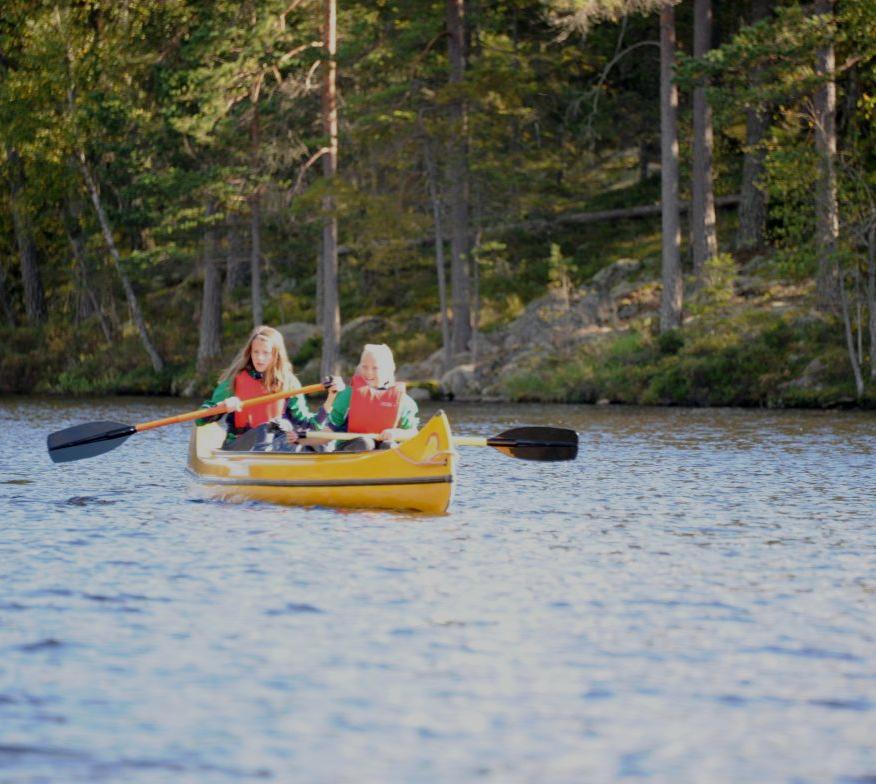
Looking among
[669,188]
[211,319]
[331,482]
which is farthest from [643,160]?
[331,482]

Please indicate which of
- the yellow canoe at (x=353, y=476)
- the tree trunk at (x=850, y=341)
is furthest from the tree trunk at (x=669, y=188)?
the yellow canoe at (x=353, y=476)

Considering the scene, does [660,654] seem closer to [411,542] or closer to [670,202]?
[411,542]

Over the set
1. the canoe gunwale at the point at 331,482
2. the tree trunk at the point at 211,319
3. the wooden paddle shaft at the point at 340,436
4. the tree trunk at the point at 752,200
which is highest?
the tree trunk at the point at 752,200

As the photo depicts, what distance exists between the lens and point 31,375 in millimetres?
40438

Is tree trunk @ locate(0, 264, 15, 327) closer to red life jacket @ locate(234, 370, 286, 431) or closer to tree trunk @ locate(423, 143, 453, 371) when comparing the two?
tree trunk @ locate(423, 143, 453, 371)

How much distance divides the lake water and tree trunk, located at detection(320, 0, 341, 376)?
65.6 feet

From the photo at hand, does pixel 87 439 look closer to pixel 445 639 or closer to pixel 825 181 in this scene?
pixel 445 639

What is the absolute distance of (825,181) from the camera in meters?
25.3

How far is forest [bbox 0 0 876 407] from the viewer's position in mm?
26500

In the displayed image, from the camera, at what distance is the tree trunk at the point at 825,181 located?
25250mm

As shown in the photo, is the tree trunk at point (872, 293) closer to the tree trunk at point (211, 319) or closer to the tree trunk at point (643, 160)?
the tree trunk at point (643, 160)

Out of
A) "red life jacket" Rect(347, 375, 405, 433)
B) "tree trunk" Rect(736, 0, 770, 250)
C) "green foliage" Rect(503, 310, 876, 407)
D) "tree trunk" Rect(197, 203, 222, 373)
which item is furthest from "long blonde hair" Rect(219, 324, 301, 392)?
"tree trunk" Rect(197, 203, 222, 373)

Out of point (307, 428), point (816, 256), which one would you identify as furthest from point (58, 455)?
point (816, 256)

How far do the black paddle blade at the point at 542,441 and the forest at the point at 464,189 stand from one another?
13.3 metres
